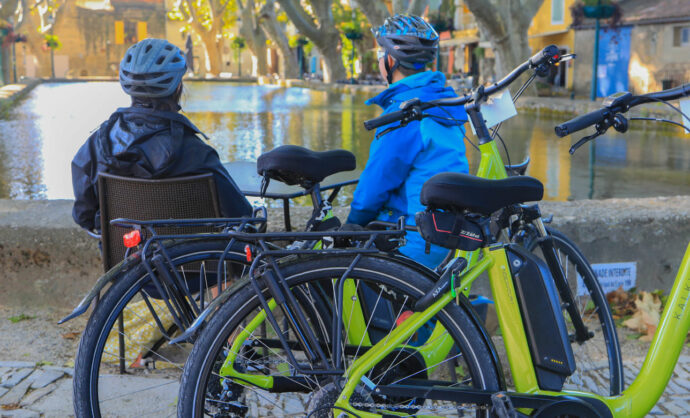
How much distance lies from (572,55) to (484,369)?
1227mm

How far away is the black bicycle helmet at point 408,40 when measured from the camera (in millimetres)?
3285

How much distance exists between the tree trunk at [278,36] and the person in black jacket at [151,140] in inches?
1719

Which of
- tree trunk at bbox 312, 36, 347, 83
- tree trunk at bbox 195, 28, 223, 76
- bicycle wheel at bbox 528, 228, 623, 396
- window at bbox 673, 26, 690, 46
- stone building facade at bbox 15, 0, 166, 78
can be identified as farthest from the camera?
stone building facade at bbox 15, 0, 166, 78

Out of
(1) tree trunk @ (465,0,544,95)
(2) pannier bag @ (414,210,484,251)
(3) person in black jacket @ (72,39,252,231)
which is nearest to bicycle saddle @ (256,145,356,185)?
(3) person in black jacket @ (72,39,252,231)

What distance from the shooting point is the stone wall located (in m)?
4.61

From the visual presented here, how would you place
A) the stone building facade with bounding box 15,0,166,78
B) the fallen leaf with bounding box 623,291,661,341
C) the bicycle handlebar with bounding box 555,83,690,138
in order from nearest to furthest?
the bicycle handlebar with bounding box 555,83,690,138
the fallen leaf with bounding box 623,291,661,341
the stone building facade with bounding box 15,0,166,78

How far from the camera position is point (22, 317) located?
15.1 ft

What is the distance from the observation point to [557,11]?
37.4 m

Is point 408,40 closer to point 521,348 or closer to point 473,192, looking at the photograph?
point 473,192

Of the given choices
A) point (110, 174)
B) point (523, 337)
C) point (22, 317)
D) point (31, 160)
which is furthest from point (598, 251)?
point (31, 160)

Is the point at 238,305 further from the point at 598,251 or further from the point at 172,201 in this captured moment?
the point at 598,251

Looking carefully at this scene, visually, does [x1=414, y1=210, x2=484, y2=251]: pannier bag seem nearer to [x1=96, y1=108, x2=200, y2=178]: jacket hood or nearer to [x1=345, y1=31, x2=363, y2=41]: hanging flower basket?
[x1=96, y1=108, x2=200, y2=178]: jacket hood

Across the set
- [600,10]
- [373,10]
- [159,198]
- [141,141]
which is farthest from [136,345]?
[600,10]

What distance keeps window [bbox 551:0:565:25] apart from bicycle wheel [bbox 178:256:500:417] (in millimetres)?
36100
